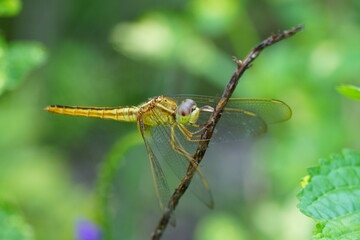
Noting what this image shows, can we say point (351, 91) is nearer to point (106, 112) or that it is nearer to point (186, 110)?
point (186, 110)

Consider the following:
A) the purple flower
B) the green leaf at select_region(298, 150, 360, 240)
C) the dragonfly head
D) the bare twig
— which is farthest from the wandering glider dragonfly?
the purple flower

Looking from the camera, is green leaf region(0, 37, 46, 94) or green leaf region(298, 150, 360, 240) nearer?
green leaf region(298, 150, 360, 240)

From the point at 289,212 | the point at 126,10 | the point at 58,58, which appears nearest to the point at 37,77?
the point at 58,58

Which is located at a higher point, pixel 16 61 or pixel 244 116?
pixel 16 61

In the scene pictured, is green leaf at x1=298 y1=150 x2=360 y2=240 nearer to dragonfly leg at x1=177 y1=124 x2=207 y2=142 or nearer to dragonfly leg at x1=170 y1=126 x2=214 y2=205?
dragonfly leg at x1=170 y1=126 x2=214 y2=205

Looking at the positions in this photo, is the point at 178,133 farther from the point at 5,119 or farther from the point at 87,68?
the point at 87,68

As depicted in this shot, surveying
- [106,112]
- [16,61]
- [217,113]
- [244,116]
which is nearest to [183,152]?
[244,116]
